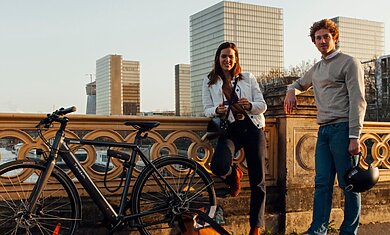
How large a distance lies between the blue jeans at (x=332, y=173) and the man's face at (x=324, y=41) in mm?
709

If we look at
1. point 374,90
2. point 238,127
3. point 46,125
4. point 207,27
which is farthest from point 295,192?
point 207,27

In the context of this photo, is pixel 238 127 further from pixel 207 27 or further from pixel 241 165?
pixel 207 27

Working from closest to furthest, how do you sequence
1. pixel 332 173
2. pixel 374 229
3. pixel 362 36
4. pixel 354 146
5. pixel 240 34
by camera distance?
pixel 354 146, pixel 332 173, pixel 374 229, pixel 362 36, pixel 240 34

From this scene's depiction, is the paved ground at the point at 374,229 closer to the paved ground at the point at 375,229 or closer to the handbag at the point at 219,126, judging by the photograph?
the paved ground at the point at 375,229

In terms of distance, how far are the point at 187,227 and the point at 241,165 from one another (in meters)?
1.40

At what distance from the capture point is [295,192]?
5.65m

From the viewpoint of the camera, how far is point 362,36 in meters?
102

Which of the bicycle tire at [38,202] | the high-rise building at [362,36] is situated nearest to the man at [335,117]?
the bicycle tire at [38,202]

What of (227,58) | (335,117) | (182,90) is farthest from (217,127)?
(182,90)

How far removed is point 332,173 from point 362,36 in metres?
105

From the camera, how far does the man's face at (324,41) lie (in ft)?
14.8

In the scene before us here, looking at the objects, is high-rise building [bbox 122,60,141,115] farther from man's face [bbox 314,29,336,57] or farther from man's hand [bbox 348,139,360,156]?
man's hand [bbox 348,139,360,156]

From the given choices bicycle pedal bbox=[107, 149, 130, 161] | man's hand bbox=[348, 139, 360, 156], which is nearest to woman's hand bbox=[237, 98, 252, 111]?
man's hand bbox=[348, 139, 360, 156]

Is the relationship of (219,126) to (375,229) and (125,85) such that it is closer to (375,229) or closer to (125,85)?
(375,229)
